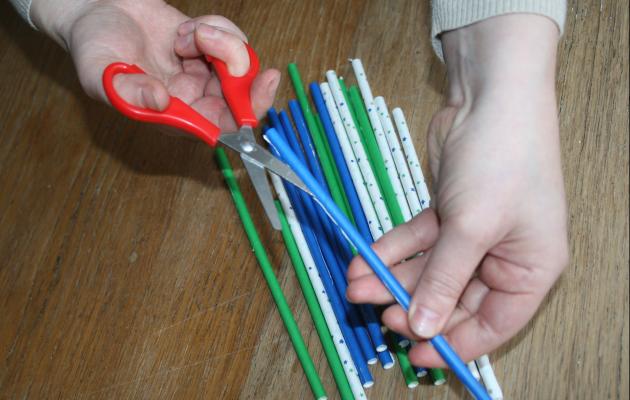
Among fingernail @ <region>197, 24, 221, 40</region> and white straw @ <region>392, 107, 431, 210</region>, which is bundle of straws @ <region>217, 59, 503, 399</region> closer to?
white straw @ <region>392, 107, 431, 210</region>

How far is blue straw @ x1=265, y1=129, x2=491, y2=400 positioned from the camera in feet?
2.29

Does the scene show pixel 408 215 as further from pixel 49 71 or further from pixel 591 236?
pixel 49 71

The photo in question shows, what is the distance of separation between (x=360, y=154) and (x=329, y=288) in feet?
0.66

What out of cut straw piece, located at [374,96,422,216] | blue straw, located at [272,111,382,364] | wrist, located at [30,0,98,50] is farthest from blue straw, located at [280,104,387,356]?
wrist, located at [30,0,98,50]

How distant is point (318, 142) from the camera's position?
1033mm

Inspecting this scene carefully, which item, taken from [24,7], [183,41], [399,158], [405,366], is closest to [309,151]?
[399,158]

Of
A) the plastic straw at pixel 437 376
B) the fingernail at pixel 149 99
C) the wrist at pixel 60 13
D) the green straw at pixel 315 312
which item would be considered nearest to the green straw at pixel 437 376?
the plastic straw at pixel 437 376

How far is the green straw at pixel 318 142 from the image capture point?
3.30 feet

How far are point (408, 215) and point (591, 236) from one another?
239 mm

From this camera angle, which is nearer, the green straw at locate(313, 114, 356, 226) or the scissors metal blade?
the scissors metal blade

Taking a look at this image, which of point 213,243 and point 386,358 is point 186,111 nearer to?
point 213,243

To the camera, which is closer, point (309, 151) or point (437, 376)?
point (437, 376)

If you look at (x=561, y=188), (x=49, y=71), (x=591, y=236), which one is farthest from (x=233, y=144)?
(x=49, y=71)

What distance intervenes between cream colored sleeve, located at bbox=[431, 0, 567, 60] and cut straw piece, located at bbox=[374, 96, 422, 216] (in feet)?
0.72
